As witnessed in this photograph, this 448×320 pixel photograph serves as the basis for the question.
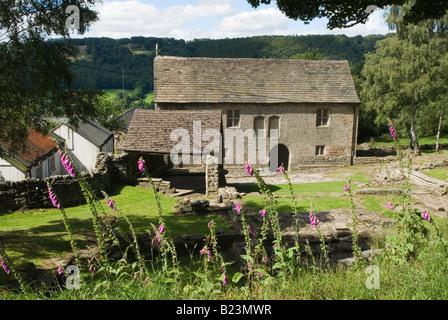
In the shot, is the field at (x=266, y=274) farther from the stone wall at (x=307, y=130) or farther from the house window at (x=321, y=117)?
the house window at (x=321, y=117)

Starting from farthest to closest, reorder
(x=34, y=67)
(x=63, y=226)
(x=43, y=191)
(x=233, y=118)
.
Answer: (x=233, y=118) < (x=43, y=191) < (x=63, y=226) < (x=34, y=67)

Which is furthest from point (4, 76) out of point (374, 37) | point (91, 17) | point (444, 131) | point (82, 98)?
point (374, 37)

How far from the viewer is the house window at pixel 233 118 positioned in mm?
32375

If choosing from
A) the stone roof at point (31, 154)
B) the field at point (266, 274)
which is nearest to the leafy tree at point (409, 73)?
the field at point (266, 274)

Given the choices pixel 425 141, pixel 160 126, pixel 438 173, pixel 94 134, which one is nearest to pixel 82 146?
pixel 94 134

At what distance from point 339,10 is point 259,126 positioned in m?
21.1

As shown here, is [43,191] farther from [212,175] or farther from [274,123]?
[274,123]

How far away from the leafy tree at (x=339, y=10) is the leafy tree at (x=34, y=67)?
5.98 metres

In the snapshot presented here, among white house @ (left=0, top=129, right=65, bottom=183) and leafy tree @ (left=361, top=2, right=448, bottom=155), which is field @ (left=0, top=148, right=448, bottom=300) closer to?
white house @ (left=0, top=129, right=65, bottom=183)

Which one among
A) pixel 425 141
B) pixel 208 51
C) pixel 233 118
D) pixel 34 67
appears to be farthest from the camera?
pixel 208 51

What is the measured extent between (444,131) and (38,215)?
54.7 metres

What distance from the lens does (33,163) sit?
22.3 meters

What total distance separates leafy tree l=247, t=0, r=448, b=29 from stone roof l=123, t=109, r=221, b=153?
10.4m
